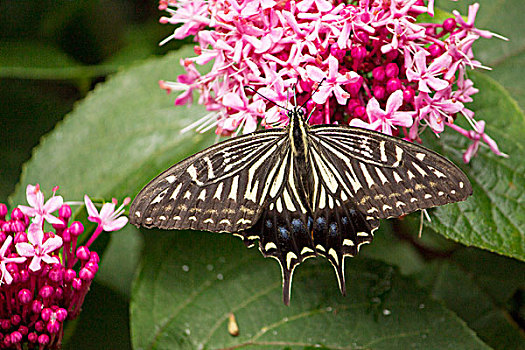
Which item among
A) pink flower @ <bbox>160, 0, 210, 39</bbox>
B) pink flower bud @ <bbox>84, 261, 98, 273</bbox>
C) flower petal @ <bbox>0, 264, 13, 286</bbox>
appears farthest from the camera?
pink flower @ <bbox>160, 0, 210, 39</bbox>

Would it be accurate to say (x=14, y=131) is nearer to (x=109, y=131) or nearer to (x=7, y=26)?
(x=7, y=26)

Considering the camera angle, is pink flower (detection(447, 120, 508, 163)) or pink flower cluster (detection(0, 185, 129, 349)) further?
pink flower (detection(447, 120, 508, 163))

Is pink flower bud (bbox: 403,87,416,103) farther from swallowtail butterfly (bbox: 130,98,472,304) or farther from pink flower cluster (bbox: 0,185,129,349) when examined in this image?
pink flower cluster (bbox: 0,185,129,349)

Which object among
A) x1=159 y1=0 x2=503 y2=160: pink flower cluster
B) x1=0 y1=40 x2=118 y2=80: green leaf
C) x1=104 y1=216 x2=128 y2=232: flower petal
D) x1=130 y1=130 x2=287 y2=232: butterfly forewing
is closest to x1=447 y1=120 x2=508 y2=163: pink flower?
x1=159 y1=0 x2=503 y2=160: pink flower cluster

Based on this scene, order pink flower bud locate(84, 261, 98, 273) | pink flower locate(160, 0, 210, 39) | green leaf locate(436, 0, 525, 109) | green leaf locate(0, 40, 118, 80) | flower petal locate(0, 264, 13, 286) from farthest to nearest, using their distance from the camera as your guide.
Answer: green leaf locate(0, 40, 118, 80)
green leaf locate(436, 0, 525, 109)
pink flower locate(160, 0, 210, 39)
pink flower bud locate(84, 261, 98, 273)
flower petal locate(0, 264, 13, 286)

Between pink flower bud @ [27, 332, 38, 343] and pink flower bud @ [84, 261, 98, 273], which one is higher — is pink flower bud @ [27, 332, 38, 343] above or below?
below

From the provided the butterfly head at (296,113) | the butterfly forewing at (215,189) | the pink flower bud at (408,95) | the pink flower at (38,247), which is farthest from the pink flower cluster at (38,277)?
the pink flower bud at (408,95)

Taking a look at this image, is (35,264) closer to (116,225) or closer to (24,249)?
(24,249)

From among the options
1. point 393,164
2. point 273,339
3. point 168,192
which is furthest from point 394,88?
point 273,339
